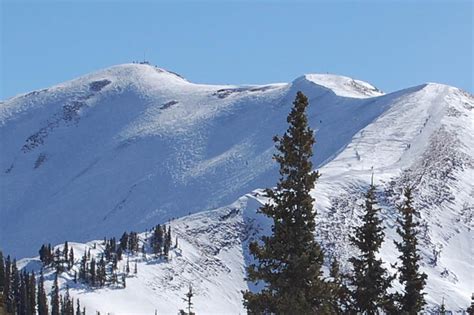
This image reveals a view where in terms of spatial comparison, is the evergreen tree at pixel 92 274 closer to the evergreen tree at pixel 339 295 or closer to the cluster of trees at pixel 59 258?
the cluster of trees at pixel 59 258

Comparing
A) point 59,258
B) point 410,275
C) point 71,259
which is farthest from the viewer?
point 59,258

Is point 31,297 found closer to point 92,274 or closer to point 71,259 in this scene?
point 92,274

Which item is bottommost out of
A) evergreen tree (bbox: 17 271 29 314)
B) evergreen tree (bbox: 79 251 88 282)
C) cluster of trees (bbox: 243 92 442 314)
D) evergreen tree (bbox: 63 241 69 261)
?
evergreen tree (bbox: 79 251 88 282)

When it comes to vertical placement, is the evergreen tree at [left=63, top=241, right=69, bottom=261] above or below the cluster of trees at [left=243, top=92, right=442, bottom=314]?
below

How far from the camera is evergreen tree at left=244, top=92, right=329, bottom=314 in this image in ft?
88.8

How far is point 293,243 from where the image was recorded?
2748cm

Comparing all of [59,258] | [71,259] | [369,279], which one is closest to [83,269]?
[71,259]

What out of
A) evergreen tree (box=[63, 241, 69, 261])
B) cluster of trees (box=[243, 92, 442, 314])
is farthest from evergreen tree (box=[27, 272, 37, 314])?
cluster of trees (box=[243, 92, 442, 314])

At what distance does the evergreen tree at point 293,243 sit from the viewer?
88.8 ft

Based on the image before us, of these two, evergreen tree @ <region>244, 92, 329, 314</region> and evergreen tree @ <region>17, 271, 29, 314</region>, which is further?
evergreen tree @ <region>17, 271, 29, 314</region>

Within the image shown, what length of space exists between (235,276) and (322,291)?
6761 inches

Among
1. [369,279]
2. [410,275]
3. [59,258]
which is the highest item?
[369,279]

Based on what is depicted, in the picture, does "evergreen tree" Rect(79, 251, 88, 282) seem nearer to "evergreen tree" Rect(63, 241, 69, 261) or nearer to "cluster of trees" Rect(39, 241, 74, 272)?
"cluster of trees" Rect(39, 241, 74, 272)

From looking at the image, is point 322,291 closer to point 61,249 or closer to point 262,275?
point 262,275
